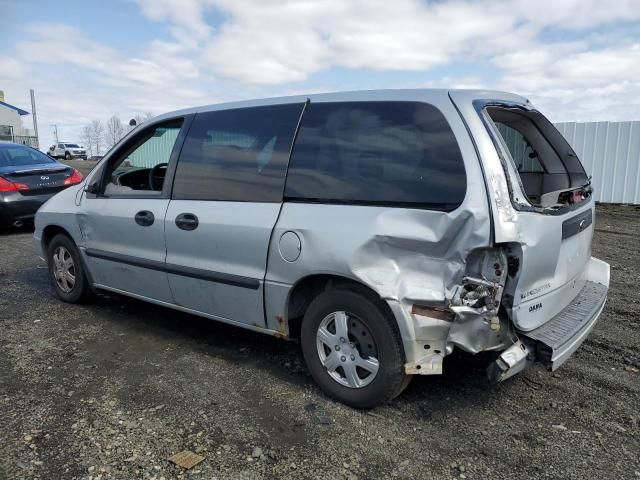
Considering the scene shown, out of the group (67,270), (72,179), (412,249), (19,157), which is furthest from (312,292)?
(19,157)

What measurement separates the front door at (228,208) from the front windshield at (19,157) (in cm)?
671

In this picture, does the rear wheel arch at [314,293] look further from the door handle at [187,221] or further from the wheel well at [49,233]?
the wheel well at [49,233]

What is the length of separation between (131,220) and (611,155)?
454 inches

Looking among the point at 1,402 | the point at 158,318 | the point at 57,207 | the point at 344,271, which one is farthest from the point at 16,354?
the point at 344,271

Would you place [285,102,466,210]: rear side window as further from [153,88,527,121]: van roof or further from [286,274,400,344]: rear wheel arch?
[286,274,400,344]: rear wheel arch

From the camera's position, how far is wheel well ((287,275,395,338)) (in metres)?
2.87

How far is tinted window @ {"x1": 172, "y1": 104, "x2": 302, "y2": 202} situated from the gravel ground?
1.24 metres

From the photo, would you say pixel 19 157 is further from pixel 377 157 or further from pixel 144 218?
pixel 377 157

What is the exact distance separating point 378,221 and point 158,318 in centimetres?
276

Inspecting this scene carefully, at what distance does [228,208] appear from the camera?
3494 mm

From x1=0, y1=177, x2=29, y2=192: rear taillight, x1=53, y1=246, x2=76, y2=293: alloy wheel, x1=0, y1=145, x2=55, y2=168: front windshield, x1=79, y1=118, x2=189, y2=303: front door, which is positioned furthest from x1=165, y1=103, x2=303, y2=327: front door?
x1=0, y1=145, x2=55, y2=168: front windshield

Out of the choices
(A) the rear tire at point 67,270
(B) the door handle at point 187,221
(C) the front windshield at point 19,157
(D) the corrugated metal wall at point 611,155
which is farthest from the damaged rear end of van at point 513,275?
(D) the corrugated metal wall at point 611,155

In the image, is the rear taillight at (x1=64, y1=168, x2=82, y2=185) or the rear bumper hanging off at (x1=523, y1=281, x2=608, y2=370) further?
the rear taillight at (x1=64, y1=168, x2=82, y2=185)

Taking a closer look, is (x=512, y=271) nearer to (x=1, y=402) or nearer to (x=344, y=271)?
Answer: (x=344, y=271)
